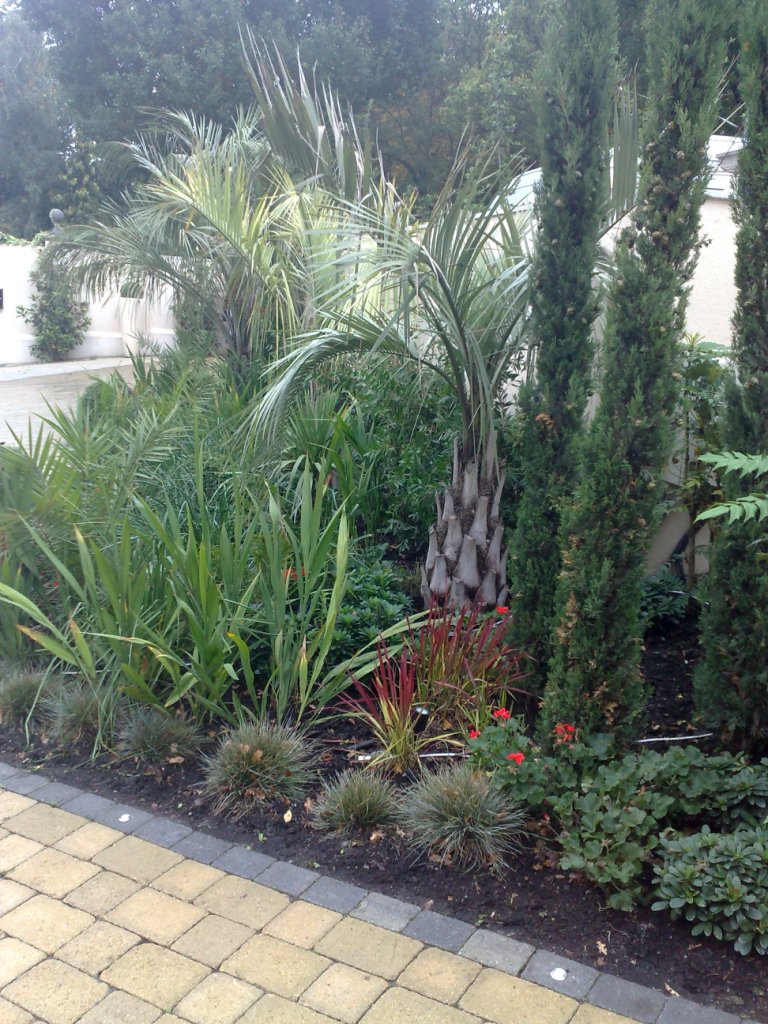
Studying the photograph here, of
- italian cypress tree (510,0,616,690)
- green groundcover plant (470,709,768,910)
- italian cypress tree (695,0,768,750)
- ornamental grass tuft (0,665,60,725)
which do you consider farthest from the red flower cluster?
ornamental grass tuft (0,665,60,725)

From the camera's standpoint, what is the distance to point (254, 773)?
141 inches

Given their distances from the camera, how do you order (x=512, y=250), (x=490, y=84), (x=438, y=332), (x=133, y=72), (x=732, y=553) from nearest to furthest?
1. (x=732, y=553)
2. (x=438, y=332)
3. (x=512, y=250)
4. (x=490, y=84)
5. (x=133, y=72)

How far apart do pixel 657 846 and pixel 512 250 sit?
9.72 ft

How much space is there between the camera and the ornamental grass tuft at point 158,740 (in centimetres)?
386

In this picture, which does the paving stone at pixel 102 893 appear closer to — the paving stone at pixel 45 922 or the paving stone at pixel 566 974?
the paving stone at pixel 45 922

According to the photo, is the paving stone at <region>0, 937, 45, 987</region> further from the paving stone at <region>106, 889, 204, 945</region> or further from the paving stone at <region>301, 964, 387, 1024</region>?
the paving stone at <region>301, 964, 387, 1024</region>

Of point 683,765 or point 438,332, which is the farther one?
point 438,332

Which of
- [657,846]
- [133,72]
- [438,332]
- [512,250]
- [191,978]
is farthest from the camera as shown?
[133,72]

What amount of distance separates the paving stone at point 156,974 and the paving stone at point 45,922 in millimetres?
235

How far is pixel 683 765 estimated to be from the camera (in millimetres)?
3191

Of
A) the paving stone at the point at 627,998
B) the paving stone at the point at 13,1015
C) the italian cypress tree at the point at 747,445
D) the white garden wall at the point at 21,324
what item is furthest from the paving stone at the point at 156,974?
the white garden wall at the point at 21,324

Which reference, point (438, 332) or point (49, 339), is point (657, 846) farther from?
point (49, 339)

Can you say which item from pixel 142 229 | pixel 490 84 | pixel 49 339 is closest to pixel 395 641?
pixel 142 229

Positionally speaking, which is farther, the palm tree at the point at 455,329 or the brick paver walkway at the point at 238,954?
the palm tree at the point at 455,329
